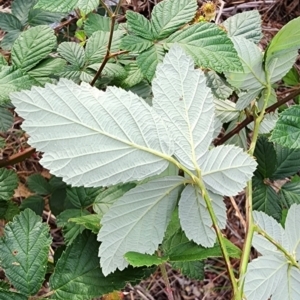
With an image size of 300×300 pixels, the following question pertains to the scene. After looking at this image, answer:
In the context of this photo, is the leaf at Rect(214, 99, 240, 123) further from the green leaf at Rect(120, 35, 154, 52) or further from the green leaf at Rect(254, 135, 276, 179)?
the green leaf at Rect(120, 35, 154, 52)

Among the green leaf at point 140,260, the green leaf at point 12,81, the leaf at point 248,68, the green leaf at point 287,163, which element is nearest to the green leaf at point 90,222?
the green leaf at point 140,260

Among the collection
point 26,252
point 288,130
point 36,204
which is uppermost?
point 288,130

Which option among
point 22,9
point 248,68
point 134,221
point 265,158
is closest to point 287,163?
point 265,158

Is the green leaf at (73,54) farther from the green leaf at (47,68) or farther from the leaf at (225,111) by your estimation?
the leaf at (225,111)

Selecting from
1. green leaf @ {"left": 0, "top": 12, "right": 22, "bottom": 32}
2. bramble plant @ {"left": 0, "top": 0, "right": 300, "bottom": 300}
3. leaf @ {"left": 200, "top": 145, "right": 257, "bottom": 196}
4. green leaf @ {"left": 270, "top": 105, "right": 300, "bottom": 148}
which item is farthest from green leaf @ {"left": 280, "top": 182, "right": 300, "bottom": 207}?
green leaf @ {"left": 0, "top": 12, "right": 22, "bottom": 32}

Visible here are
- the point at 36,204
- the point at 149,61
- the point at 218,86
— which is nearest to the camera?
the point at 149,61

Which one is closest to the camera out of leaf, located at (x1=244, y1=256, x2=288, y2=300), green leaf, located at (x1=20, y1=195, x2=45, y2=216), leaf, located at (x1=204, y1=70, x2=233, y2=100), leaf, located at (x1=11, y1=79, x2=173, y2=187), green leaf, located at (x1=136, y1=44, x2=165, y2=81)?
leaf, located at (x1=11, y1=79, x2=173, y2=187)

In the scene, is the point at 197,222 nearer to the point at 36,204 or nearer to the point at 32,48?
the point at 32,48
